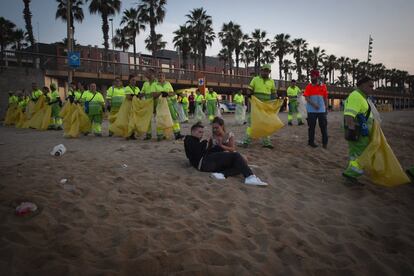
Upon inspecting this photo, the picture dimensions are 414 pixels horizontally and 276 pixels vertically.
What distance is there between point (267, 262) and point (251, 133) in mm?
4731

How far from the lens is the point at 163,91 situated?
900cm

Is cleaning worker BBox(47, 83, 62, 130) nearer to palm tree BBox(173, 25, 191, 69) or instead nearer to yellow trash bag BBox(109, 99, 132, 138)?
yellow trash bag BBox(109, 99, 132, 138)

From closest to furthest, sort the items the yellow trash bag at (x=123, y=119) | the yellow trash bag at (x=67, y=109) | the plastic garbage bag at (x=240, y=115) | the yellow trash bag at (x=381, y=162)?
the yellow trash bag at (x=381, y=162) < the yellow trash bag at (x=123, y=119) < the yellow trash bag at (x=67, y=109) < the plastic garbage bag at (x=240, y=115)

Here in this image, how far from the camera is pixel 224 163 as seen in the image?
212 inches

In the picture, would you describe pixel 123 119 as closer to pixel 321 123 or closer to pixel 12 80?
pixel 321 123

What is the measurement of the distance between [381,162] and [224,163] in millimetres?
2368

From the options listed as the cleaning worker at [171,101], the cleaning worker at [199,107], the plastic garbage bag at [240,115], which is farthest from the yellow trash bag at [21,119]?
the plastic garbage bag at [240,115]

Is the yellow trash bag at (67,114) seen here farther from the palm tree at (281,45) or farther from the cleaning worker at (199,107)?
the palm tree at (281,45)

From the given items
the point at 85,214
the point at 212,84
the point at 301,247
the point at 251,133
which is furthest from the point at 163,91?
the point at 212,84

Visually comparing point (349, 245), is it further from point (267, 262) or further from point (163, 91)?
point (163, 91)

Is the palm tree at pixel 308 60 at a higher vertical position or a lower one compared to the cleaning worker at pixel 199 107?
higher

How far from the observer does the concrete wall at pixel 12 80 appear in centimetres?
2125

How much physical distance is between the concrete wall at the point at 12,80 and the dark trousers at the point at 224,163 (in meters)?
20.0

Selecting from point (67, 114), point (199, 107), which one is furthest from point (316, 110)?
point (199, 107)
